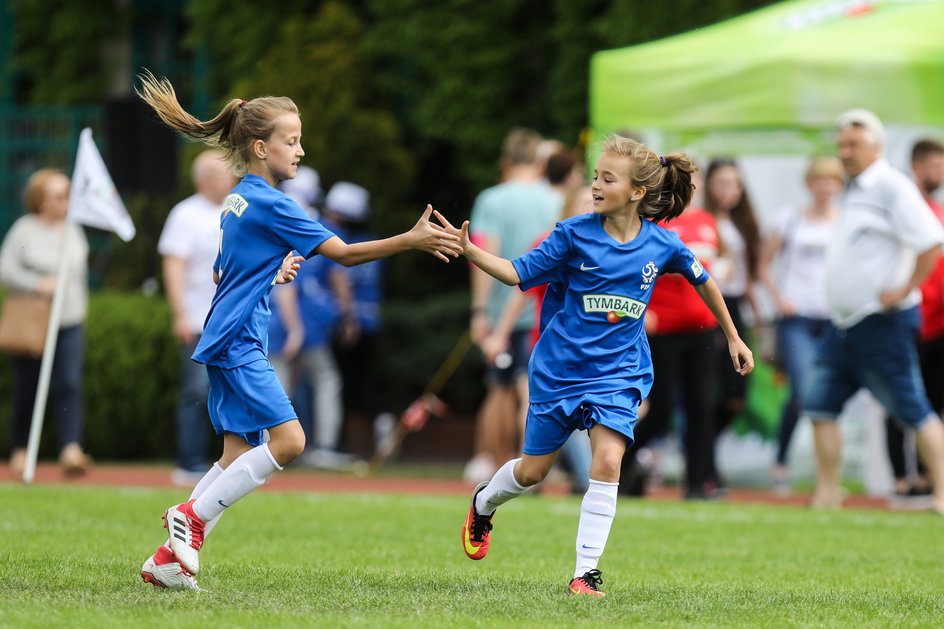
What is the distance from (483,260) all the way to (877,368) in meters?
4.39

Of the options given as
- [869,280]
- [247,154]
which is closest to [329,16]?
[869,280]

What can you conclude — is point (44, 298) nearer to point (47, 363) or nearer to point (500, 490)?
point (47, 363)

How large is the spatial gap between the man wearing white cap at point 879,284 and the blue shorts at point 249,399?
4834 mm

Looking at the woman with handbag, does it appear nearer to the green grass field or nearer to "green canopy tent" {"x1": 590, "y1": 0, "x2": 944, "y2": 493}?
the green grass field

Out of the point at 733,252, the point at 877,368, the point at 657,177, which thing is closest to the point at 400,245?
the point at 657,177

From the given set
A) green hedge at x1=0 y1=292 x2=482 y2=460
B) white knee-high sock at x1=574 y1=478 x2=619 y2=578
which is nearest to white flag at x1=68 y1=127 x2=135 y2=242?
green hedge at x1=0 y1=292 x2=482 y2=460

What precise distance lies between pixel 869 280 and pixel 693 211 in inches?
49.6

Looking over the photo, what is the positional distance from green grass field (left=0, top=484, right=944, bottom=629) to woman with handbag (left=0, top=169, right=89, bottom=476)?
4.63 feet

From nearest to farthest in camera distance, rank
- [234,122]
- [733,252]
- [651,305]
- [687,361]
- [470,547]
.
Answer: [234,122] → [470,547] → [651,305] → [687,361] → [733,252]

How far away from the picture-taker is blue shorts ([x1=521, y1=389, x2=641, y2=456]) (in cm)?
577

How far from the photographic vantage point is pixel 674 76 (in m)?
11.4

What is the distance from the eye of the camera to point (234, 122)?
19.1 feet

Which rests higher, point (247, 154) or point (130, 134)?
point (130, 134)

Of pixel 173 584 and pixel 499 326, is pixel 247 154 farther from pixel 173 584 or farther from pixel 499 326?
pixel 499 326
